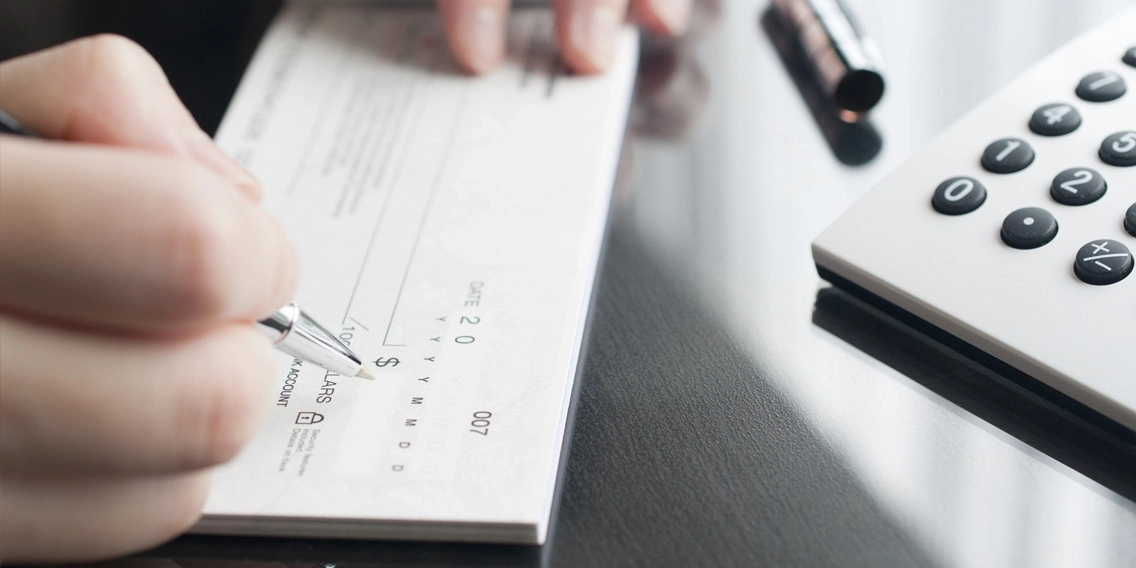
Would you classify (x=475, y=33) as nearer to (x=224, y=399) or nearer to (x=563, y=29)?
(x=563, y=29)

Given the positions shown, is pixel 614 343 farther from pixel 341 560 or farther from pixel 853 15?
pixel 853 15

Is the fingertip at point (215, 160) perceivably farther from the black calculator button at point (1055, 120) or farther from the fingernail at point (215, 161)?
the black calculator button at point (1055, 120)

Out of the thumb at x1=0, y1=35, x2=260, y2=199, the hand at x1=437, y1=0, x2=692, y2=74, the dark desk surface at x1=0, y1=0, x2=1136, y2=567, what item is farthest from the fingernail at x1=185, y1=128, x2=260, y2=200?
the hand at x1=437, y1=0, x2=692, y2=74

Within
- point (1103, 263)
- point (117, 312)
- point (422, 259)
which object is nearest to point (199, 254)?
point (117, 312)

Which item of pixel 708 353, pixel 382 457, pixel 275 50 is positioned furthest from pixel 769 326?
pixel 275 50

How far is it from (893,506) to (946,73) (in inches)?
9.6

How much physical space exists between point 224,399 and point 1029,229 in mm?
250

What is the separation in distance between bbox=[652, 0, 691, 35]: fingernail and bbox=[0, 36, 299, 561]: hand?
28 centimetres

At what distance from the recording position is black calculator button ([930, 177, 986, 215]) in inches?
13.4

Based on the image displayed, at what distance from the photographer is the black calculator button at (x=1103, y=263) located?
1.00ft

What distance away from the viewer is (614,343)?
0.35 meters

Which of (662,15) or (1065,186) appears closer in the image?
(1065,186)

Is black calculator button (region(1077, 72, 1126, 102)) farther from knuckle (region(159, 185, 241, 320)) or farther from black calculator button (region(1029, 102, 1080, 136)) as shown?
knuckle (region(159, 185, 241, 320))

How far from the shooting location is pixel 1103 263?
12.1 inches
